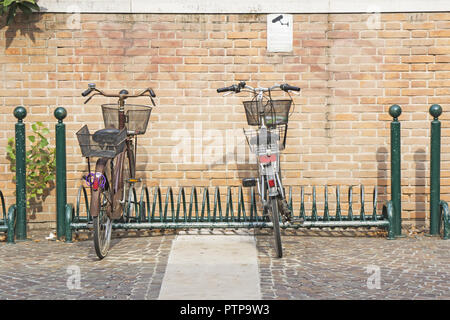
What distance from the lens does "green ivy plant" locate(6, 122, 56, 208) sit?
25.9 feet

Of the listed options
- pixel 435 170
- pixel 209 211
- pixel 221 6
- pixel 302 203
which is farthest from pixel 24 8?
pixel 435 170

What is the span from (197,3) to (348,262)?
3416 millimetres

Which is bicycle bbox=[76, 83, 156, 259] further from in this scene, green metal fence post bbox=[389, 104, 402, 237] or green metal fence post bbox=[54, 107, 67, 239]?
green metal fence post bbox=[389, 104, 402, 237]

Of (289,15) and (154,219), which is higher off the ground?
(289,15)

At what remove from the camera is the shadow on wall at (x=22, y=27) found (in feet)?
25.9

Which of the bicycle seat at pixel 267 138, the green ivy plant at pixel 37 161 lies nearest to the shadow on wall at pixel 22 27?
the green ivy plant at pixel 37 161

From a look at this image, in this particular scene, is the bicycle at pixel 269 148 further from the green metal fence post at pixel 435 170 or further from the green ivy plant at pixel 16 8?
the green ivy plant at pixel 16 8

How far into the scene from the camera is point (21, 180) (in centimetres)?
730

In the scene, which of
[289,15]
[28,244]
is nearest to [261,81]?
[289,15]
